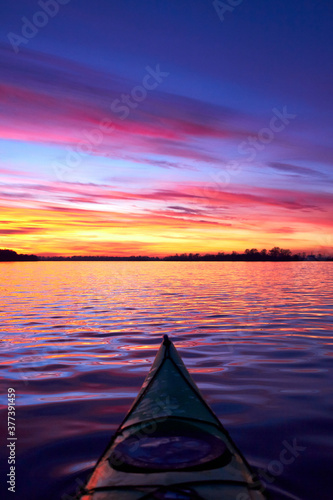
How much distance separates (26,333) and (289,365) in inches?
335

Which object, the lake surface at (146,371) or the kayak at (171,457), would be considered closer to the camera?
the kayak at (171,457)

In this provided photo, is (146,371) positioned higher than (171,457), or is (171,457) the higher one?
(171,457)

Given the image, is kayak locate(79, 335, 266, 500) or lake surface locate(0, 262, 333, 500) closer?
kayak locate(79, 335, 266, 500)

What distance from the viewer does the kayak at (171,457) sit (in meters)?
3.32

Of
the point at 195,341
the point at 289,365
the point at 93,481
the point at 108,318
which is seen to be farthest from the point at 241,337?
the point at 93,481

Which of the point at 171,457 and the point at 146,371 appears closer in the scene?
the point at 171,457

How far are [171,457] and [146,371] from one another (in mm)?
4872

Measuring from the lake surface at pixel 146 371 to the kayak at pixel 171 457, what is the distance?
0.76 metres

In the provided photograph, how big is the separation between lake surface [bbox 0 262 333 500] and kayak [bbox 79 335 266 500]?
0.76 metres

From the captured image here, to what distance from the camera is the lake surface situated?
15.7 ft

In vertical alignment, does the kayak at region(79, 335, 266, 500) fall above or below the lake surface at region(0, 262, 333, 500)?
above

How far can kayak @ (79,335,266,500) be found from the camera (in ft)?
10.9

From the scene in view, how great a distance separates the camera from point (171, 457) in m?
3.91

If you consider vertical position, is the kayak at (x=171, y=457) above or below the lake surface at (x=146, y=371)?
above
